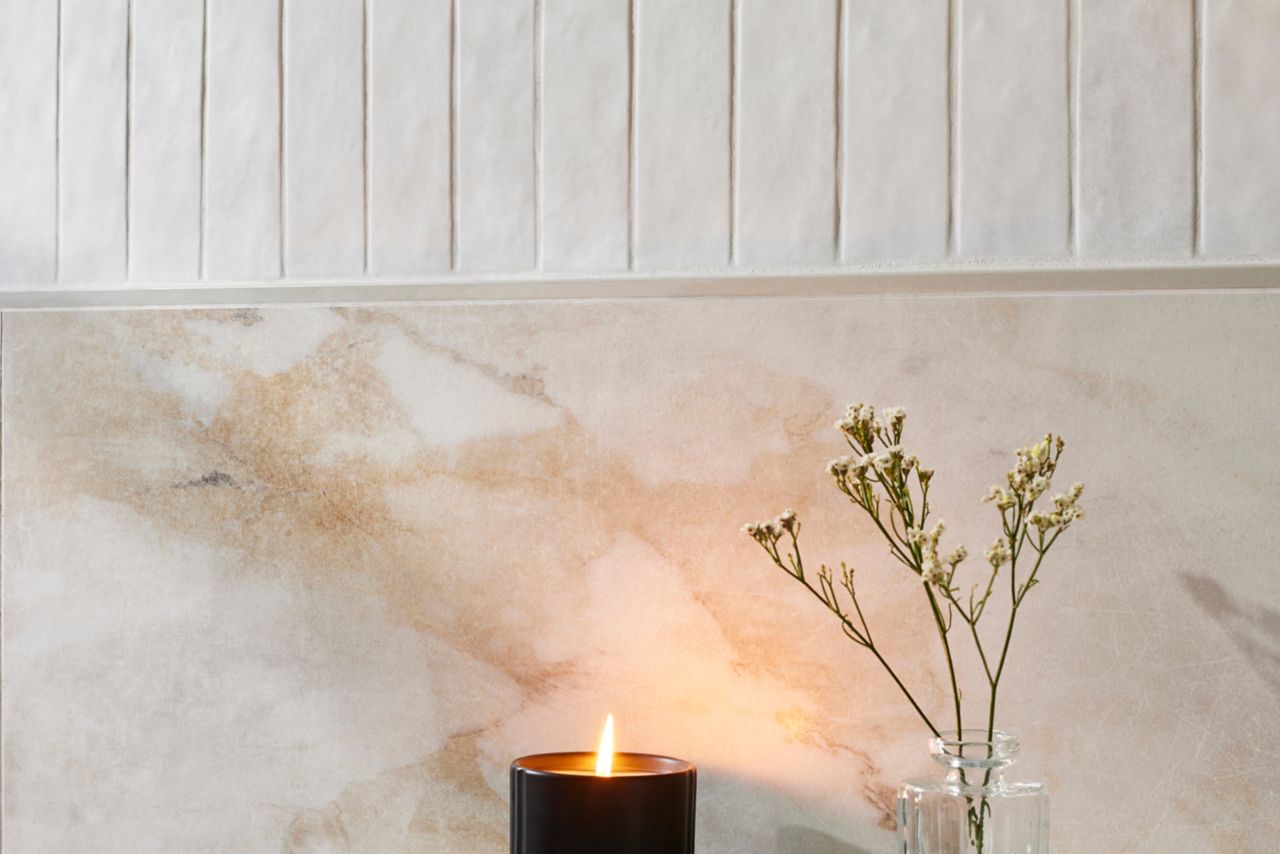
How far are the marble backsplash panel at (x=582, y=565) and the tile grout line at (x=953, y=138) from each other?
0.05 metres

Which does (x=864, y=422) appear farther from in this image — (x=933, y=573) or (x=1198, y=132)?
(x=1198, y=132)

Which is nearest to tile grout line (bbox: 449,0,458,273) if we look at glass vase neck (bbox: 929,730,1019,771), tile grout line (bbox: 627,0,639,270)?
tile grout line (bbox: 627,0,639,270)

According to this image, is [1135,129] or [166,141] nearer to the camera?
[1135,129]

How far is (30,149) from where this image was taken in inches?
43.2

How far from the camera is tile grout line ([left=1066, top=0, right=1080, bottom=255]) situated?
911 mm

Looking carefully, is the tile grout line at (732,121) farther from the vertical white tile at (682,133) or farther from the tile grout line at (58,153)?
the tile grout line at (58,153)

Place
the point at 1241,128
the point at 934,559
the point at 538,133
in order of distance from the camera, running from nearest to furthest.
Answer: the point at 934,559 < the point at 1241,128 < the point at 538,133

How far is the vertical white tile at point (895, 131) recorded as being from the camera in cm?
93

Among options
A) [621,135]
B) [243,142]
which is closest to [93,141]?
[243,142]

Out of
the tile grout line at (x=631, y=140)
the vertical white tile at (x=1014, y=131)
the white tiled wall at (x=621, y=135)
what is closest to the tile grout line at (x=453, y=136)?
the white tiled wall at (x=621, y=135)

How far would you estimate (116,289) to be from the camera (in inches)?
42.1

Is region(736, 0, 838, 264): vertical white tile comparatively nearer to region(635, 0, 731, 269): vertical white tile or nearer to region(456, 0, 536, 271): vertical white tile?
region(635, 0, 731, 269): vertical white tile

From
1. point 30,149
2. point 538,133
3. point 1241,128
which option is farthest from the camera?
point 30,149

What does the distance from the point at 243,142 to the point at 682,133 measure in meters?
Answer: 0.37
